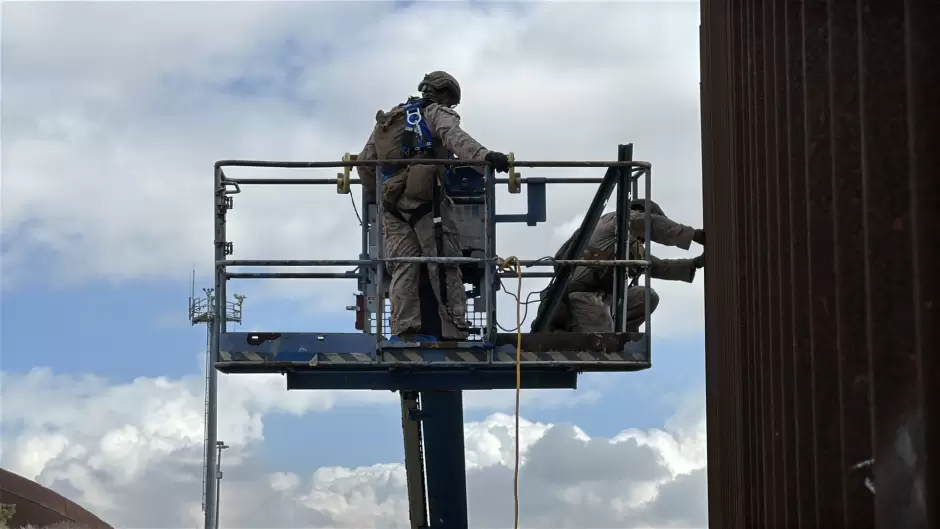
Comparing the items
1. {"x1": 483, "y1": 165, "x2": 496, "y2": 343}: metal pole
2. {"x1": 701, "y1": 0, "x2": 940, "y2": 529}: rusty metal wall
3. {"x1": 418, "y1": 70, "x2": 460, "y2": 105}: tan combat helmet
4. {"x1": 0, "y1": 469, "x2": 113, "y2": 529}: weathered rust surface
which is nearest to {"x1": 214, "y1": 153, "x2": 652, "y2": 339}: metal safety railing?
{"x1": 483, "y1": 165, "x2": 496, "y2": 343}: metal pole

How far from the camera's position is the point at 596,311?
9.52 m

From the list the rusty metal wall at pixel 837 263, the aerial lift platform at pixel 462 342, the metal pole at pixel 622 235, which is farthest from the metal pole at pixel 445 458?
the rusty metal wall at pixel 837 263

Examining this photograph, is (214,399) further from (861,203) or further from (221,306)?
(861,203)

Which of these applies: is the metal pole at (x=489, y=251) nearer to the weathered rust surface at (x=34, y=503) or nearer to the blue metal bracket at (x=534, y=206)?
the blue metal bracket at (x=534, y=206)

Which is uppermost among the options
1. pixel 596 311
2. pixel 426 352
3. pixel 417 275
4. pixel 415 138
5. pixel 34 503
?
pixel 415 138

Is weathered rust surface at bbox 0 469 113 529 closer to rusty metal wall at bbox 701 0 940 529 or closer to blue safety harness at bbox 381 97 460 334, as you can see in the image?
blue safety harness at bbox 381 97 460 334

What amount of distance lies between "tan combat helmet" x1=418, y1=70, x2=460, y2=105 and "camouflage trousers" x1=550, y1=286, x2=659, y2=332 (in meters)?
1.94

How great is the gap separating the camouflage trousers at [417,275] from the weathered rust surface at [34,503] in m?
4.95

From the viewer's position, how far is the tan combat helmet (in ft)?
30.4

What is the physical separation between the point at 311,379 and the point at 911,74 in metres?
6.32

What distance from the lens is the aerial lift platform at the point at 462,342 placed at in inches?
340

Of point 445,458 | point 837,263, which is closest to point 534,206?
point 445,458

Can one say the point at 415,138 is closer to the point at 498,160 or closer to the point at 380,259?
the point at 498,160

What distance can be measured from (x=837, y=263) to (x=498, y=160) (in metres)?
4.66
